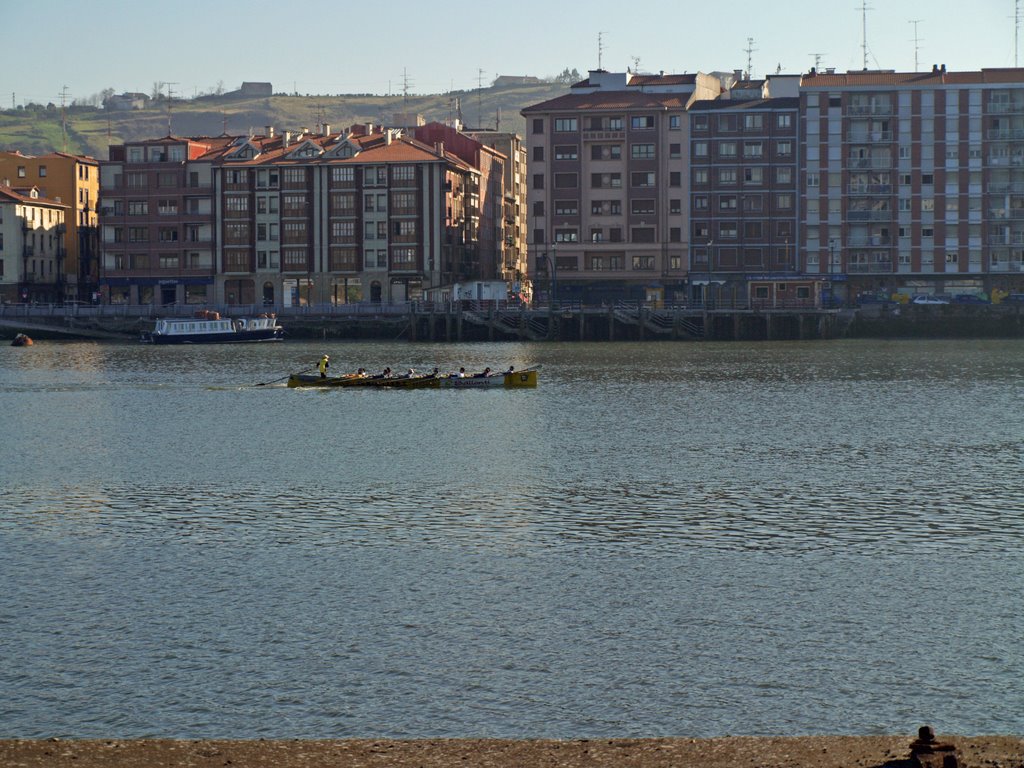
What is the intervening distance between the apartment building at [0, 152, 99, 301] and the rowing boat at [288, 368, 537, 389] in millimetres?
97010

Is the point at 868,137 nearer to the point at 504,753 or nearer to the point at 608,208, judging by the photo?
the point at 608,208

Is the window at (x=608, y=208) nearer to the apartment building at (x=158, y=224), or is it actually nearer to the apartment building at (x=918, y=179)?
the apartment building at (x=918, y=179)

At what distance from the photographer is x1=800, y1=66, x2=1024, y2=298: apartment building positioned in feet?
476

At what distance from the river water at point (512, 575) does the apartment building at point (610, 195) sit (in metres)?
87.5

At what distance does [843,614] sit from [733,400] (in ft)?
148

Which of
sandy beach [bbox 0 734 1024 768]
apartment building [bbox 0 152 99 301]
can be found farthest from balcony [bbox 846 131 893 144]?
sandy beach [bbox 0 734 1024 768]

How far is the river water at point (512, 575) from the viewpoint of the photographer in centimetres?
2069

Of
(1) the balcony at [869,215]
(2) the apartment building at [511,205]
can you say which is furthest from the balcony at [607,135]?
(2) the apartment building at [511,205]

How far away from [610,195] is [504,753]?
134719 mm

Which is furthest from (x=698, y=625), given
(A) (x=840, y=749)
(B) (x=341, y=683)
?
(A) (x=840, y=749)

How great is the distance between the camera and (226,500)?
39188 mm

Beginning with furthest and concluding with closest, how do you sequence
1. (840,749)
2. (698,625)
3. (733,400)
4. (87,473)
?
(733,400) → (87,473) → (698,625) → (840,749)

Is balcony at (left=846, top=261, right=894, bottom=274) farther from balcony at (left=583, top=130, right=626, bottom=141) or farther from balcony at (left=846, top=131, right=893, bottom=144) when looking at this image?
balcony at (left=583, top=130, right=626, bottom=141)

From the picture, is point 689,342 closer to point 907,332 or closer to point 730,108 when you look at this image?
point 907,332
